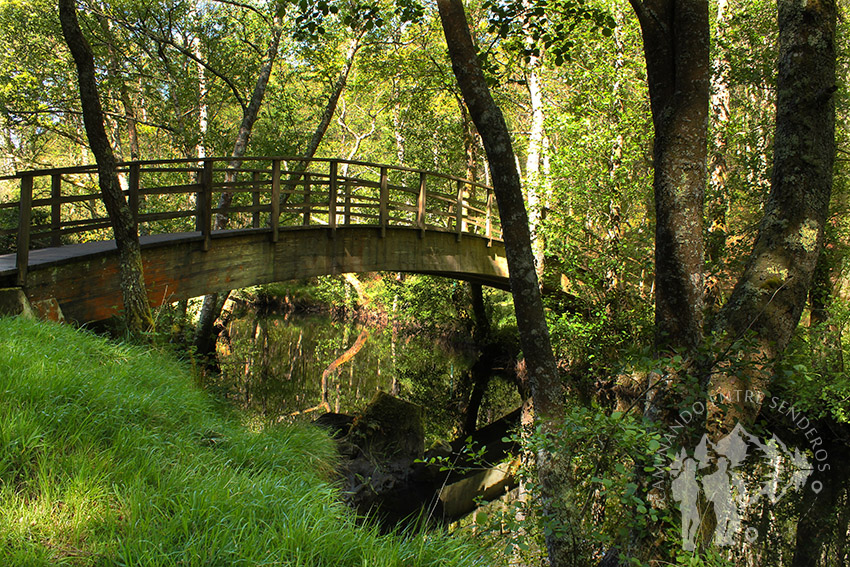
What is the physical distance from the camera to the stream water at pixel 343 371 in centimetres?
1046

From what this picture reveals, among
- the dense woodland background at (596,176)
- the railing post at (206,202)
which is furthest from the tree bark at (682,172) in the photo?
the railing post at (206,202)

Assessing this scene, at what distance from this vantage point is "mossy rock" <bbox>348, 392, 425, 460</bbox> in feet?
24.8

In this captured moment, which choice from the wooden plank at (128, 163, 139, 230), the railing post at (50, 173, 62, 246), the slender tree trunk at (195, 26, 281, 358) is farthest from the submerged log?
the railing post at (50, 173, 62, 246)

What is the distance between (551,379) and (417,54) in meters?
11.1

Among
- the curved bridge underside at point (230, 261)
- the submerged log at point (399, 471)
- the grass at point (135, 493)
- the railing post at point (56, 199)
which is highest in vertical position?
the railing post at point (56, 199)

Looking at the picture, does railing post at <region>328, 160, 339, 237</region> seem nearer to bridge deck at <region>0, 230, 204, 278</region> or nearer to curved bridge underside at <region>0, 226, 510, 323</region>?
curved bridge underside at <region>0, 226, 510, 323</region>

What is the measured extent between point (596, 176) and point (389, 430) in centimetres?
525

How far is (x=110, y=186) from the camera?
18.4 feet

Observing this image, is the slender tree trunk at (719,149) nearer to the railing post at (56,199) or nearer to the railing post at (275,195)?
the railing post at (275,195)

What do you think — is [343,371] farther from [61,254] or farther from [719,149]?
[719,149]

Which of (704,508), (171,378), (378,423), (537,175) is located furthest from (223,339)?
(704,508)

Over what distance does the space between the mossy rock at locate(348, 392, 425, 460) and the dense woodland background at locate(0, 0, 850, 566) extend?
2088mm

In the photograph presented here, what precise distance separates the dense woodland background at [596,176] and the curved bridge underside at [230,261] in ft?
6.35

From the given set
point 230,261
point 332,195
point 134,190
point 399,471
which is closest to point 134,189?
point 134,190
